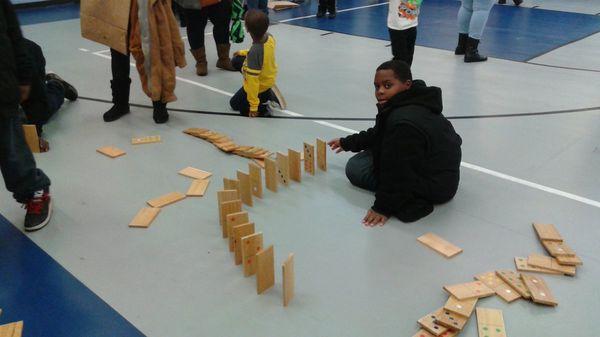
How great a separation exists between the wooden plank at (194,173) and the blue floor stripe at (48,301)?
94 cm

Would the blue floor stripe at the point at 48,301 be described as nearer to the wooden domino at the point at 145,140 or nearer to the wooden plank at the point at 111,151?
the wooden plank at the point at 111,151

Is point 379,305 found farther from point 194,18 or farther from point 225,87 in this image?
point 194,18

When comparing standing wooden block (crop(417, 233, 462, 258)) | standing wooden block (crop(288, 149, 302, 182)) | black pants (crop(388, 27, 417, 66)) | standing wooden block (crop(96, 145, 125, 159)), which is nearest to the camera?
standing wooden block (crop(417, 233, 462, 258))

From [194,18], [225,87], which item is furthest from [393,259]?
[194,18]

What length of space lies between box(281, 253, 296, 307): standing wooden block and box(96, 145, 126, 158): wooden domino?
1.82 metres

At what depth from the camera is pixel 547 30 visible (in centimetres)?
685

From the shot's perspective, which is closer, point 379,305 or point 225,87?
point 379,305

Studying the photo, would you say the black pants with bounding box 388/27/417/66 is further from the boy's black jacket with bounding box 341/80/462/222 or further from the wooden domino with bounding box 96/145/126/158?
the wooden domino with bounding box 96/145/126/158

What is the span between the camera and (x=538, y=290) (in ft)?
6.80

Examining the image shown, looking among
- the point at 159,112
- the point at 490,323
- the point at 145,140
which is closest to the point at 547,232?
the point at 490,323

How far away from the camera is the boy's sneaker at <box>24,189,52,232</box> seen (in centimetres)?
254

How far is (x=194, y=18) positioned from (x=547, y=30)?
15.8 ft

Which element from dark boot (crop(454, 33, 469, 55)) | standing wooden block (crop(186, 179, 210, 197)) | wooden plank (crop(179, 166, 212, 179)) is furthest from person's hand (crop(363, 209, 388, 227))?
dark boot (crop(454, 33, 469, 55))

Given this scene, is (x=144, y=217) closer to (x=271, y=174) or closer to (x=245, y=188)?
(x=245, y=188)
